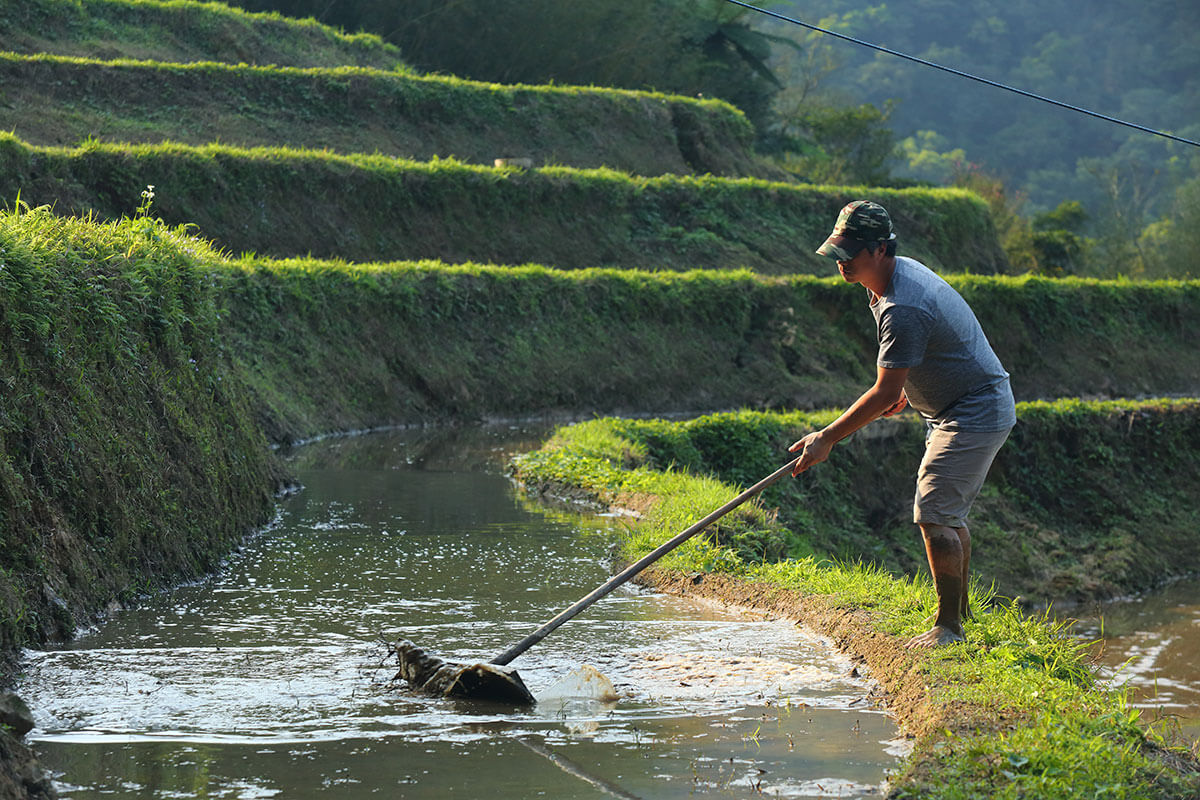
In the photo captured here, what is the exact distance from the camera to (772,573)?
8.03m

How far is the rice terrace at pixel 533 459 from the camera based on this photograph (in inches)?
199

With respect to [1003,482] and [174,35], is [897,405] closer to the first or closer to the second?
[1003,482]

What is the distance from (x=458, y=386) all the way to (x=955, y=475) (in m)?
14.8

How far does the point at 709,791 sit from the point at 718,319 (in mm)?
19807

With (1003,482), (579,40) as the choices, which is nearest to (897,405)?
(1003,482)

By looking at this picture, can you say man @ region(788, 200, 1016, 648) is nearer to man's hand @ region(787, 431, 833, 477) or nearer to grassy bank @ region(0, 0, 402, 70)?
man's hand @ region(787, 431, 833, 477)

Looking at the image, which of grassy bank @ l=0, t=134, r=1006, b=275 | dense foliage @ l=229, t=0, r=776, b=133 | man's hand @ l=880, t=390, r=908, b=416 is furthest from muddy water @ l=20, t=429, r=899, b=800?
dense foliage @ l=229, t=0, r=776, b=133

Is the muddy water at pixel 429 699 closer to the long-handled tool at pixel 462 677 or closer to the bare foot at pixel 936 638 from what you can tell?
the long-handled tool at pixel 462 677

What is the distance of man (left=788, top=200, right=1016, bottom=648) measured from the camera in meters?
5.66

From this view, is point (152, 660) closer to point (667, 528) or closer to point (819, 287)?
point (667, 528)

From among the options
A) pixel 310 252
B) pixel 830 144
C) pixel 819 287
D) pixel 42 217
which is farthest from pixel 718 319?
pixel 830 144

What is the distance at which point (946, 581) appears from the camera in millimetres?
5816

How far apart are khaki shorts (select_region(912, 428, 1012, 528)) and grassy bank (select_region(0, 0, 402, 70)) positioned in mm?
26119

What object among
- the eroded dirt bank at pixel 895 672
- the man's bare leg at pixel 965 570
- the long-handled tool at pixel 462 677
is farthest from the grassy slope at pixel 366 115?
the man's bare leg at pixel 965 570
